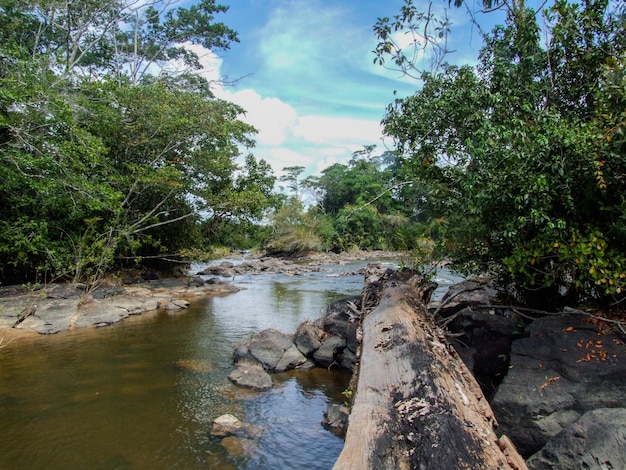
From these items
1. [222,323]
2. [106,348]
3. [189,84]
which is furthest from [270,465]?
[189,84]

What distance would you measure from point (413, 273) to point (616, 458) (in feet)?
14.1

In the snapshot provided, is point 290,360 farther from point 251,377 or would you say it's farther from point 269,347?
point 251,377

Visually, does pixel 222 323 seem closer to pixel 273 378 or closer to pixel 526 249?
pixel 273 378

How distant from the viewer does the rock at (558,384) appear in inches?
145

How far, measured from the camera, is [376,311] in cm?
563

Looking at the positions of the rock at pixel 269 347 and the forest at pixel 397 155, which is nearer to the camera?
the forest at pixel 397 155

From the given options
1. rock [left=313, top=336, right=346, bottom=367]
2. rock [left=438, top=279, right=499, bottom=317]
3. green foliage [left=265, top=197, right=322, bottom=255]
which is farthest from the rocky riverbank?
green foliage [left=265, top=197, right=322, bottom=255]

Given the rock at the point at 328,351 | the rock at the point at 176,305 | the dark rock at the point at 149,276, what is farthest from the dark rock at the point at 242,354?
the dark rock at the point at 149,276

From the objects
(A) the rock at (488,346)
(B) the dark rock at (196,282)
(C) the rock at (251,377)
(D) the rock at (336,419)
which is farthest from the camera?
(B) the dark rock at (196,282)

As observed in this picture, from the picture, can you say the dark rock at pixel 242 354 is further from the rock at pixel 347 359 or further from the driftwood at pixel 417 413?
the driftwood at pixel 417 413

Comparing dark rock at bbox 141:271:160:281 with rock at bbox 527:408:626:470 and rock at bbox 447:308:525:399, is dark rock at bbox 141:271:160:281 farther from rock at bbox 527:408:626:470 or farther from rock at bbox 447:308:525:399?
rock at bbox 527:408:626:470

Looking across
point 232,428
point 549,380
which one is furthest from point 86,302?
point 549,380

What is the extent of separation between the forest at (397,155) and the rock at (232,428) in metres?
3.37

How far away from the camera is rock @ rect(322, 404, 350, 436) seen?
16.3 feet
